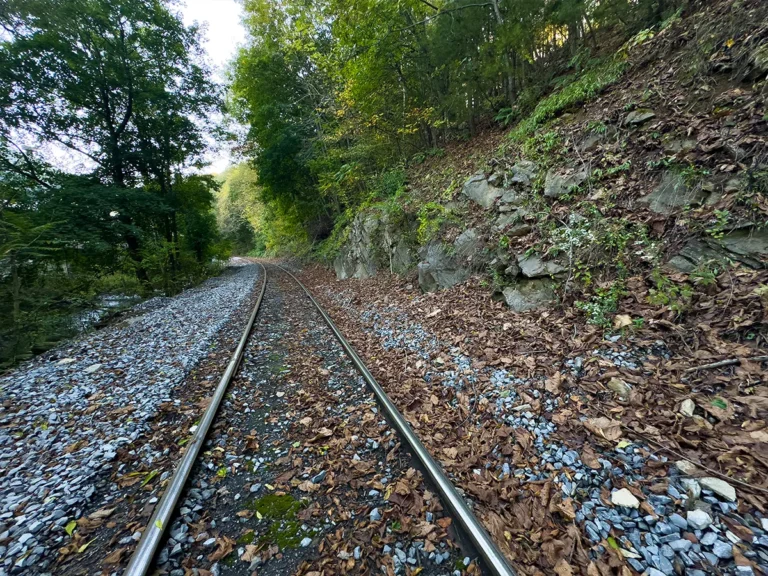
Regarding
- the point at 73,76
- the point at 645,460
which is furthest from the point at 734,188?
the point at 73,76

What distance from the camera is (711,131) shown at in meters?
3.96

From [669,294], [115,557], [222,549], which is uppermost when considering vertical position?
[669,294]

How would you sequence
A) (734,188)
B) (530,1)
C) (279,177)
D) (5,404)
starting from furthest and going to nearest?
(279,177) < (530,1) < (5,404) < (734,188)

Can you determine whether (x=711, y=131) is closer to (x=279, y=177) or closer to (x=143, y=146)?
(x=279, y=177)

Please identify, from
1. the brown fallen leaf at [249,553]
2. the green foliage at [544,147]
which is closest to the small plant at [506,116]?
the green foliage at [544,147]

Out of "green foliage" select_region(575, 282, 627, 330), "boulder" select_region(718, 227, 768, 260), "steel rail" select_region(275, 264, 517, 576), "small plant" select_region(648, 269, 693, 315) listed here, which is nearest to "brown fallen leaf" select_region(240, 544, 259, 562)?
"steel rail" select_region(275, 264, 517, 576)

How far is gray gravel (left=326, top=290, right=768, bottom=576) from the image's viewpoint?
1.83 metres

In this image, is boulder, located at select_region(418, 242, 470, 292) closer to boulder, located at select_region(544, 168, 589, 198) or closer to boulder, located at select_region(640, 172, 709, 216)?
boulder, located at select_region(544, 168, 589, 198)

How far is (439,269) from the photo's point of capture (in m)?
7.02

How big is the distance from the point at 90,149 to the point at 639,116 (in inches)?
732

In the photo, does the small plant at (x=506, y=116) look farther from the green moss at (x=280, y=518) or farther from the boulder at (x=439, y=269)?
the green moss at (x=280, y=518)

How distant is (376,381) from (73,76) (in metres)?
16.5

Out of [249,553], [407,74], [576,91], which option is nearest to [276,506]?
[249,553]

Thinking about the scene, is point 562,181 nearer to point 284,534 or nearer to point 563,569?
point 563,569
